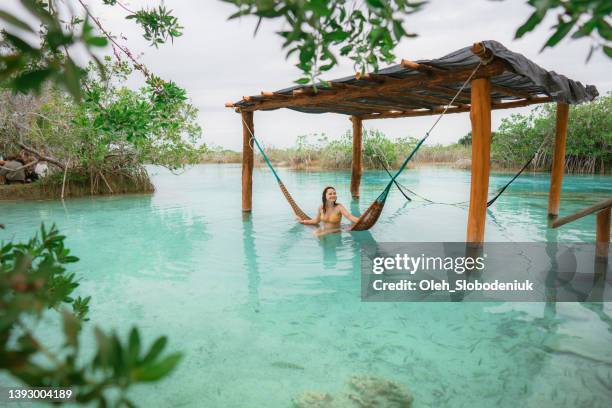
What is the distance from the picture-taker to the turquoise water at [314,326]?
7.04 feet

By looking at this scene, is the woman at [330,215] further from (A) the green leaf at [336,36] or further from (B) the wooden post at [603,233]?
(A) the green leaf at [336,36]

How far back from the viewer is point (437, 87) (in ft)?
15.9

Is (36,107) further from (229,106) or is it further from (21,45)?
(21,45)

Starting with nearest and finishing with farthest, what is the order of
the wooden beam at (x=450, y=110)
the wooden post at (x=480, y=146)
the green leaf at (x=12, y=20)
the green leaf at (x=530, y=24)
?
1. the green leaf at (x=12, y=20)
2. the green leaf at (x=530, y=24)
3. the wooden post at (x=480, y=146)
4. the wooden beam at (x=450, y=110)

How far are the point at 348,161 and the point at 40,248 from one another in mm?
19005

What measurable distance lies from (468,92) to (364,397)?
14.9ft

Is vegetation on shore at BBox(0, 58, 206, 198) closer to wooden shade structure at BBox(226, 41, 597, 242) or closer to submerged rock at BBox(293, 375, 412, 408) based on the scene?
wooden shade structure at BBox(226, 41, 597, 242)

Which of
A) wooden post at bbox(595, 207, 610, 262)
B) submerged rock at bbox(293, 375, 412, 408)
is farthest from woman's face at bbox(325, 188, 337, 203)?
submerged rock at bbox(293, 375, 412, 408)

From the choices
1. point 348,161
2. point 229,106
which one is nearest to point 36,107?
point 229,106

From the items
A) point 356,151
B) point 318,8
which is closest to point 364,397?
point 318,8

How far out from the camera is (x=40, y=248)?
116 centimetres

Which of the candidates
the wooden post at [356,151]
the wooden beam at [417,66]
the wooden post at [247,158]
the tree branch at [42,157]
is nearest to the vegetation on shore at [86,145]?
the tree branch at [42,157]

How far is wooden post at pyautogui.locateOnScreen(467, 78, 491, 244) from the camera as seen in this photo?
3.61 metres

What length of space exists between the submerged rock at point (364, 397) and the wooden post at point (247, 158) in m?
5.53
